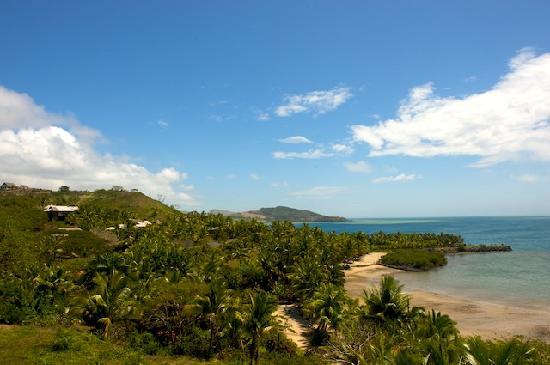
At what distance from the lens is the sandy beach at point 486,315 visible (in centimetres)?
4194

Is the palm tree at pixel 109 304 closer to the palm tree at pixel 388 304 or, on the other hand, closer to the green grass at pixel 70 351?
the green grass at pixel 70 351

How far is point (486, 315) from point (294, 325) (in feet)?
82.3

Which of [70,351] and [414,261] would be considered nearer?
[70,351]

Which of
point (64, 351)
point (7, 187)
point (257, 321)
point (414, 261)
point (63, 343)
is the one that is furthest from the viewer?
point (7, 187)

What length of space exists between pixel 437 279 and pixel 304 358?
5171 centimetres

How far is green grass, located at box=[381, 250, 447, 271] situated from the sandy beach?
25.5 m

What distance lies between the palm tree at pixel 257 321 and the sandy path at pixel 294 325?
2736 millimetres

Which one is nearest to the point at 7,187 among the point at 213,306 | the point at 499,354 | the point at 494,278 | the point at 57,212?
the point at 57,212

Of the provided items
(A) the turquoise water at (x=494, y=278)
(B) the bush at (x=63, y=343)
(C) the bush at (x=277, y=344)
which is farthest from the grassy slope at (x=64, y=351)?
(A) the turquoise water at (x=494, y=278)

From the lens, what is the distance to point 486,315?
161 feet

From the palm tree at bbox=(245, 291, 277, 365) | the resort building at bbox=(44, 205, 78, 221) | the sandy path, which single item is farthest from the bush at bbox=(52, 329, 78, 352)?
the resort building at bbox=(44, 205, 78, 221)

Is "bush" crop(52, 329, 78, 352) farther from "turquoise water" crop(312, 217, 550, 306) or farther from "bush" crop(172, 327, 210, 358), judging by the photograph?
"turquoise water" crop(312, 217, 550, 306)

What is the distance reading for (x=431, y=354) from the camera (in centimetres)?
1675

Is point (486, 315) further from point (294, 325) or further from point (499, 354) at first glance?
point (499, 354)
